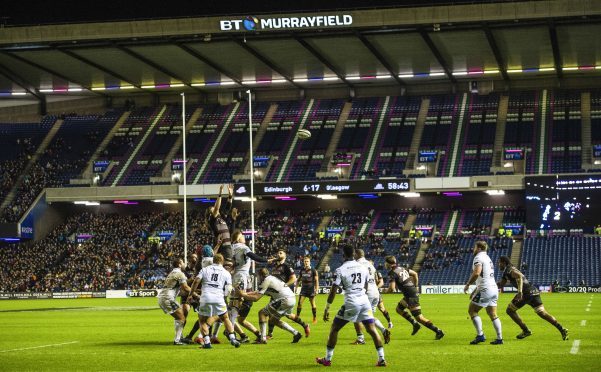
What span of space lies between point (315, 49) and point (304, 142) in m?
14.9

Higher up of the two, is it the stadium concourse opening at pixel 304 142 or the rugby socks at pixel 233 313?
the stadium concourse opening at pixel 304 142

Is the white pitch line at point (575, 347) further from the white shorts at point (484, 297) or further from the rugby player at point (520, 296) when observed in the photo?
the white shorts at point (484, 297)

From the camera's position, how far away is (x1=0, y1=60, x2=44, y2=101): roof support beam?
251 feet

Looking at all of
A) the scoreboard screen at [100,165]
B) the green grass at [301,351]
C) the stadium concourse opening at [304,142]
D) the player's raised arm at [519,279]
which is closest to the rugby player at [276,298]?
the green grass at [301,351]

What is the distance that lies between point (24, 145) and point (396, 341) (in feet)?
234

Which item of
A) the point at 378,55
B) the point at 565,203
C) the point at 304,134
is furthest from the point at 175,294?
the point at 378,55

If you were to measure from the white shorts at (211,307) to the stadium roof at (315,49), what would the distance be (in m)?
44.1

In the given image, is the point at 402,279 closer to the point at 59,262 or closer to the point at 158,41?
the point at 158,41

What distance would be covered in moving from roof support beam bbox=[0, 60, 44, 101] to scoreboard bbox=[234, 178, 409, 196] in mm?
21914

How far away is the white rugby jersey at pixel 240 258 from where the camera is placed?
22.7m

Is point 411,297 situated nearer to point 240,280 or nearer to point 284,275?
point 284,275

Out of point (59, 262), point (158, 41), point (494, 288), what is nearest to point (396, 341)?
point (494, 288)

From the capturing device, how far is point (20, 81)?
80.8 m

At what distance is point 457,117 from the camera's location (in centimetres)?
8100
